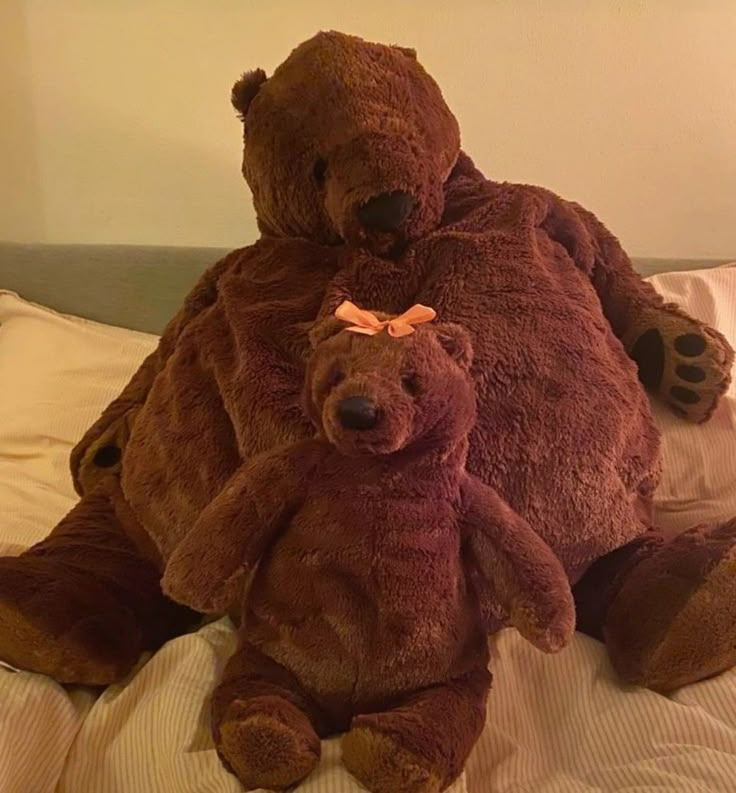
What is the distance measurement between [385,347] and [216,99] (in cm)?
111

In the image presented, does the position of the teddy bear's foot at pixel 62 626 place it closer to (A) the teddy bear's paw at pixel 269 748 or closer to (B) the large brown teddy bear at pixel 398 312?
(B) the large brown teddy bear at pixel 398 312

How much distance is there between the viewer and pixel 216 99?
1742 mm

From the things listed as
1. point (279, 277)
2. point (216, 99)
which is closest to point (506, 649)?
point (279, 277)

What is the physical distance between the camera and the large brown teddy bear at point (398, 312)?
0.94 meters

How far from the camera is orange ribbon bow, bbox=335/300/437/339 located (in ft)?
2.64

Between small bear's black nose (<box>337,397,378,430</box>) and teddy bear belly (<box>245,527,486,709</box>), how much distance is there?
119 millimetres

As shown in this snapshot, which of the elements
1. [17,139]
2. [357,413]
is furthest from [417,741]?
[17,139]

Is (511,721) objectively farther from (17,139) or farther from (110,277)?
(17,139)

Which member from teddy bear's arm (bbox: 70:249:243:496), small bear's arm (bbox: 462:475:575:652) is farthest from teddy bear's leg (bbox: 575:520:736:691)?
teddy bear's arm (bbox: 70:249:243:496)

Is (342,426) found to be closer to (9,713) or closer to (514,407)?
(514,407)

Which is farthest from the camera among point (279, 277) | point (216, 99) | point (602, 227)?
point (216, 99)

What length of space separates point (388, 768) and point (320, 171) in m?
0.60

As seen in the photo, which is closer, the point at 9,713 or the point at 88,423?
the point at 9,713

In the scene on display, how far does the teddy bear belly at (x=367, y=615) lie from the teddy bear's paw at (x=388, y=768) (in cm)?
7
